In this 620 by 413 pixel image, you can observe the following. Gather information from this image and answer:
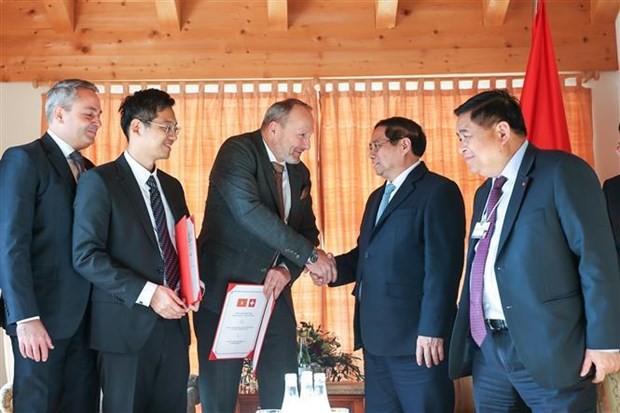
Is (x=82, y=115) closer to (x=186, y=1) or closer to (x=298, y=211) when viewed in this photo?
(x=298, y=211)

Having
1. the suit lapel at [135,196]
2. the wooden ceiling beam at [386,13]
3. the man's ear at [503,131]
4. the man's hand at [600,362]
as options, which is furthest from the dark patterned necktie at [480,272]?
the wooden ceiling beam at [386,13]

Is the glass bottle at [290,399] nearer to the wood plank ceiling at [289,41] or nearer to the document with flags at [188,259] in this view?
the document with flags at [188,259]

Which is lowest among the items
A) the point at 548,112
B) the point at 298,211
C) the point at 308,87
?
the point at 298,211

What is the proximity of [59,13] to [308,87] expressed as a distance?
187 cm

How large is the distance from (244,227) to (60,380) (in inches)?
36.9

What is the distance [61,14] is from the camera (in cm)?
559

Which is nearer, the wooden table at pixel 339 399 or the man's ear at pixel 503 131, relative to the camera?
the man's ear at pixel 503 131

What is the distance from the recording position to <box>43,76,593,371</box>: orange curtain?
5.68m

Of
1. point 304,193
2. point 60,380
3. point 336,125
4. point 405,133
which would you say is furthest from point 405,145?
point 336,125

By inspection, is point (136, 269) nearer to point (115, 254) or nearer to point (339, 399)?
point (115, 254)

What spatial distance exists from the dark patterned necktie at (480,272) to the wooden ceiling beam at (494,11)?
10.6 ft

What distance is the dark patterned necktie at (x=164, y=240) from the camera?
2.91 m

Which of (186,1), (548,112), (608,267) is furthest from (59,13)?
(608,267)

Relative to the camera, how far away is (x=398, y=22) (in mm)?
5738
